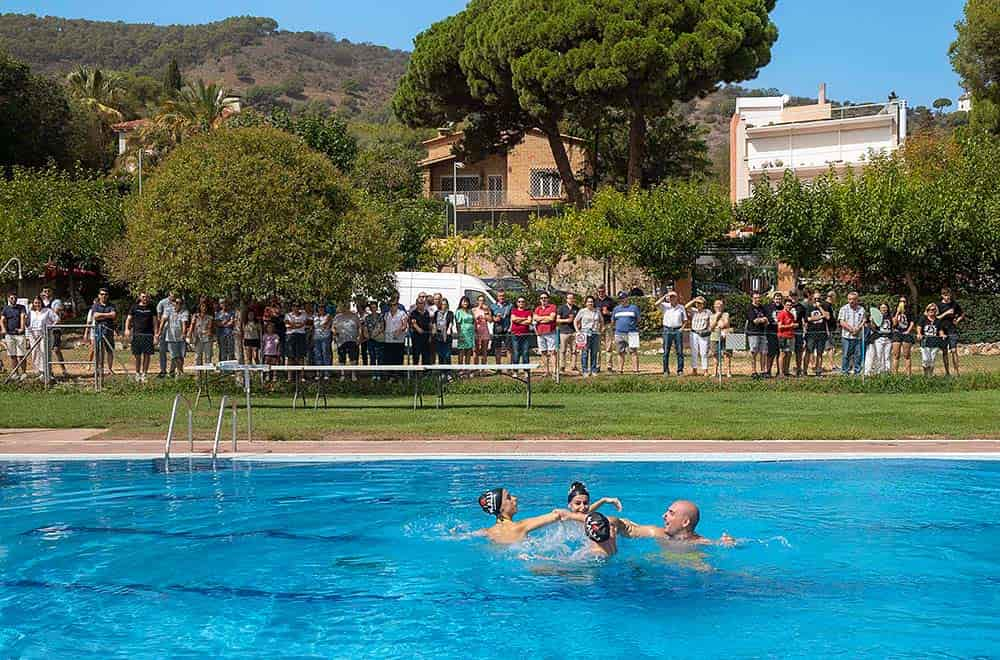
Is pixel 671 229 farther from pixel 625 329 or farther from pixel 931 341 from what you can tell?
pixel 931 341

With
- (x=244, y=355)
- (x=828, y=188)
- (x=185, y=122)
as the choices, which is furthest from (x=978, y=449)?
(x=185, y=122)

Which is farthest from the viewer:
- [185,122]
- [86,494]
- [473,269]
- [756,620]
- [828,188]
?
[185,122]

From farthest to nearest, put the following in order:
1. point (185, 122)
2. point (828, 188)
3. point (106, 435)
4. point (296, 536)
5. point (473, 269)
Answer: point (185, 122) → point (473, 269) → point (828, 188) → point (106, 435) → point (296, 536)

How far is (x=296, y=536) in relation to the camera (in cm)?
1252

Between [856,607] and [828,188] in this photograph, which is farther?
[828,188]

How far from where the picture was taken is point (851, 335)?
78.0 feet

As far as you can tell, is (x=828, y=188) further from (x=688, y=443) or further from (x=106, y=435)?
(x=106, y=435)

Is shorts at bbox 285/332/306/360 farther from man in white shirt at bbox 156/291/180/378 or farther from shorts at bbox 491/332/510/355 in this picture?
shorts at bbox 491/332/510/355

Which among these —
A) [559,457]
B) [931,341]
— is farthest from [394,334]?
[931,341]

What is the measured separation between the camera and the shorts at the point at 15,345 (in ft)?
79.3

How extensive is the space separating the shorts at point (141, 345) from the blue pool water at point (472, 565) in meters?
8.56

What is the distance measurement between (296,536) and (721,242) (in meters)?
28.5

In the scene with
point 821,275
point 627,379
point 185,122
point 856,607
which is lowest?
point 856,607

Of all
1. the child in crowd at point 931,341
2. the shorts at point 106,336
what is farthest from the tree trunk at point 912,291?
the shorts at point 106,336
